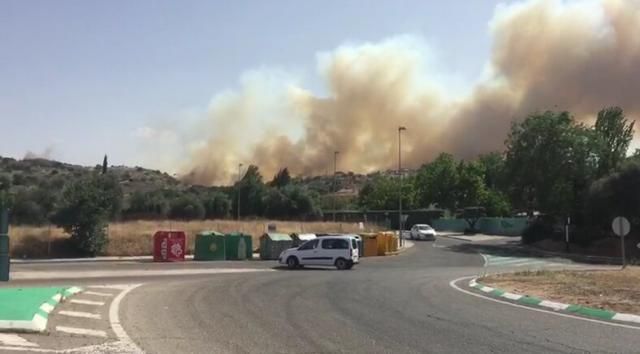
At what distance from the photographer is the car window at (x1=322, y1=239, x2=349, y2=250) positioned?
112ft

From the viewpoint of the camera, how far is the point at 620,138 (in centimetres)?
6494

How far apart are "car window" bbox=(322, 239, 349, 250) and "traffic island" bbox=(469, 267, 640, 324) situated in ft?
34.6

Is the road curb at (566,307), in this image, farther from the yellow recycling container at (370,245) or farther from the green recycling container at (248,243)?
the yellow recycling container at (370,245)

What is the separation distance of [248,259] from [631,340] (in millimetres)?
34594

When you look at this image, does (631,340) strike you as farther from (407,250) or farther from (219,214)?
(219,214)

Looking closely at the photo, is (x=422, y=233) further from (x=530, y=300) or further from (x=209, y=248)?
(x=530, y=300)

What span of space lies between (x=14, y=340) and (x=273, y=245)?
34249 mm

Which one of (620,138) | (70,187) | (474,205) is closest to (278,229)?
(70,187)

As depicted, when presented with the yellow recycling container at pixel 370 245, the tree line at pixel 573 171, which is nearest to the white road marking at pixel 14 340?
the yellow recycling container at pixel 370 245

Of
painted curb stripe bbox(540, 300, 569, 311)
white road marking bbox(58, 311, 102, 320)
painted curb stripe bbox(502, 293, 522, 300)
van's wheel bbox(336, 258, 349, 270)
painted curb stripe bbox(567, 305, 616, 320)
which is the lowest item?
van's wheel bbox(336, 258, 349, 270)

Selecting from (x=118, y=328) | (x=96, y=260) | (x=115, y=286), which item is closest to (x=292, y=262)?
(x=96, y=260)

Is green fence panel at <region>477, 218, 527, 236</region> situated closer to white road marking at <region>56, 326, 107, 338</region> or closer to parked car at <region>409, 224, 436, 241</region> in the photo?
parked car at <region>409, 224, 436, 241</region>

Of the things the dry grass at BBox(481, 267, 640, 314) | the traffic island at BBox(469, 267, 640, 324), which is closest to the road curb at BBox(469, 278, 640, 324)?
the traffic island at BBox(469, 267, 640, 324)

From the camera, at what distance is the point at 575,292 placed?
1844 centimetres
